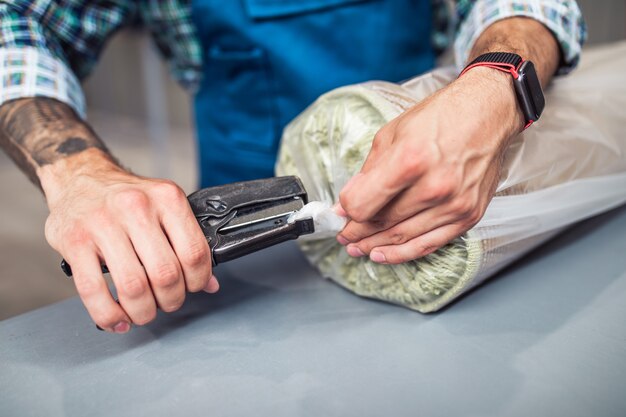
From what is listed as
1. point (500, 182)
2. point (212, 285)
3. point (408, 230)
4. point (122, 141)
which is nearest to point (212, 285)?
point (212, 285)

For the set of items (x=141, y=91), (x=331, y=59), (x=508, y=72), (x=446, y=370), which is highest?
(x=508, y=72)

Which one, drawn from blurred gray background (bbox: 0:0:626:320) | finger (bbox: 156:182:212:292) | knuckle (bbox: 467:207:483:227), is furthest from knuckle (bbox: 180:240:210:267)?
blurred gray background (bbox: 0:0:626:320)

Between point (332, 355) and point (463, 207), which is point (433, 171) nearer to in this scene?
point (463, 207)

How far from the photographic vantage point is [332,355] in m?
0.49

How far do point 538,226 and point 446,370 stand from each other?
0.24 m

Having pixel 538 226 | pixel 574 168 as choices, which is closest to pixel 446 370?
pixel 538 226

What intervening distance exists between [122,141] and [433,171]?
3580 mm

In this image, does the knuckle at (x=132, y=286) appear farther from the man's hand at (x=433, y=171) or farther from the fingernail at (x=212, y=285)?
the man's hand at (x=433, y=171)

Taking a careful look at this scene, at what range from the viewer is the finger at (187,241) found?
1.57 ft

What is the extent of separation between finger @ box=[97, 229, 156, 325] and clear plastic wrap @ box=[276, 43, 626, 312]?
0.21 m

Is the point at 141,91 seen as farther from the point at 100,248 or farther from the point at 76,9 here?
the point at 100,248

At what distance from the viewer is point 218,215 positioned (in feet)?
1.70

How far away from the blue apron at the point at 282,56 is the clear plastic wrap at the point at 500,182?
20 centimetres

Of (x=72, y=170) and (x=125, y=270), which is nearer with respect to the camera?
(x=125, y=270)
